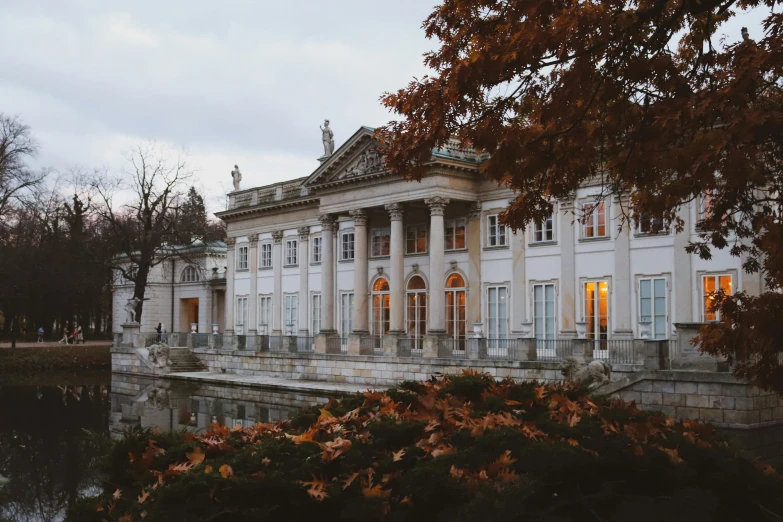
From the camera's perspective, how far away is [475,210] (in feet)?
109

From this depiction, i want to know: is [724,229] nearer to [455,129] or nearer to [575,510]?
[455,129]

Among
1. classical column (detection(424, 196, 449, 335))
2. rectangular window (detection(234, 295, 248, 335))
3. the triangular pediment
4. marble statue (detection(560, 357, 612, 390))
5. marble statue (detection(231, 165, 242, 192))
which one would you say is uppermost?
marble statue (detection(231, 165, 242, 192))

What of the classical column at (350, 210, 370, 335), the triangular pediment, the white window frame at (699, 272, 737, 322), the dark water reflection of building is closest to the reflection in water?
the dark water reflection of building

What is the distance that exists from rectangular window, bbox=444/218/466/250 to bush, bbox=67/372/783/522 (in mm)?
27389

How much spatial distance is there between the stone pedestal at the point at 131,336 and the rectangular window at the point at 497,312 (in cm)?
1996

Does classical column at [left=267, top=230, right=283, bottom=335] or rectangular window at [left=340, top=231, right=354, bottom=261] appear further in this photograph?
classical column at [left=267, top=230, right=283, bottom=335]

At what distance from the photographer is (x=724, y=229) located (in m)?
9.74

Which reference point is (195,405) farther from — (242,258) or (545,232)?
(242,258)

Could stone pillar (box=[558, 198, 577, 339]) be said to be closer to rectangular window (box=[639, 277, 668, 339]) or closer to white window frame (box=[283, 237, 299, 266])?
rectangular window (box=[639, 277, 668, 339])

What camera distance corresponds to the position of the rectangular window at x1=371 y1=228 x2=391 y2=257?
37531mm

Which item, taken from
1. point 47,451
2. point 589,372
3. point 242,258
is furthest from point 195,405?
point 242,258

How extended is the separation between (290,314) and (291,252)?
322 centimetres

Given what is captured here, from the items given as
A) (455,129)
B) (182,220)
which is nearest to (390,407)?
(455,129)

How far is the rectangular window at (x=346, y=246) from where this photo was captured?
39.5m
